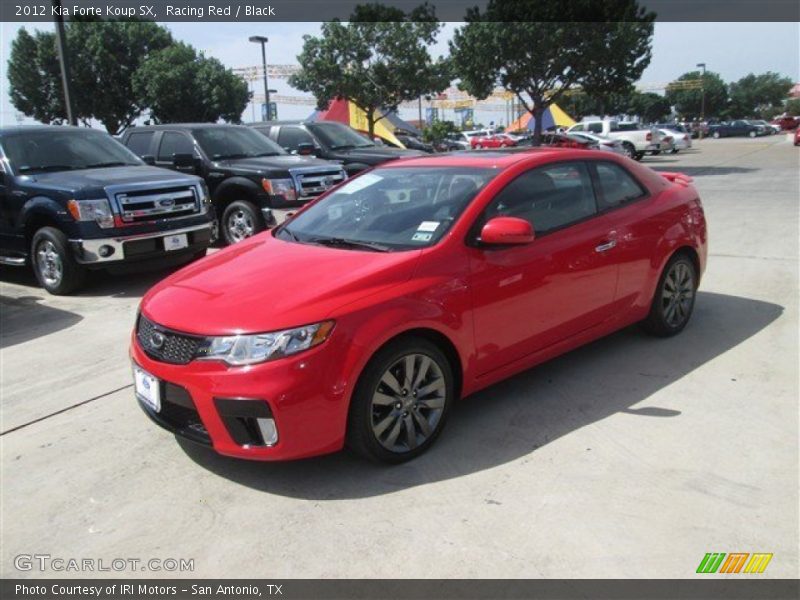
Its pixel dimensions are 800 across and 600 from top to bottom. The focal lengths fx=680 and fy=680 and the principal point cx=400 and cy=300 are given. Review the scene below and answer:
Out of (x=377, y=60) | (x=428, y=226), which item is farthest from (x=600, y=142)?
(x=428, y=226)

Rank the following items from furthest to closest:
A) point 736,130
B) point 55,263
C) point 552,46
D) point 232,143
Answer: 1. point 736,130
2. point 552,46
3. point 232,143
4. point 55,263

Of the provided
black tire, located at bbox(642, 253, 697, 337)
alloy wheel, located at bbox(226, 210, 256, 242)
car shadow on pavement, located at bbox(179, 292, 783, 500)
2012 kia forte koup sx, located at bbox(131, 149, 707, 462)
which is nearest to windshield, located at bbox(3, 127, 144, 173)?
alloy wheel, located at bbox(226, 210, 256, 242)

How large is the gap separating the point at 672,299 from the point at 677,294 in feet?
0.22

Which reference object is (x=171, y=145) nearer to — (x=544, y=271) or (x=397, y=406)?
(x=544, y=271)

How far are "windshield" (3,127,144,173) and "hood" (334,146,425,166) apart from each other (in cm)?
409

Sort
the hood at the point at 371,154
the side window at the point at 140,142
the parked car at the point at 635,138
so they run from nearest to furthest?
the side window at the point at 140,142, the hood at the point at 371,154, the parked car at the point at 635,138

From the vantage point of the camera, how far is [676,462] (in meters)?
3.43

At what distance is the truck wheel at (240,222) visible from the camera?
9367 mm

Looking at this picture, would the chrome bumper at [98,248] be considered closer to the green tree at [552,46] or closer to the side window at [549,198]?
the side window at [549,198]

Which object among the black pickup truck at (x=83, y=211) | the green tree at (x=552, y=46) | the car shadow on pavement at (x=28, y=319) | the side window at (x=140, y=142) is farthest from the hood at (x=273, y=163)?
the green tree at (x=552, y=46)

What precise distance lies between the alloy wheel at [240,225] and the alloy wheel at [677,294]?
5946mm

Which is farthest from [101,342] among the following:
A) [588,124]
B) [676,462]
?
[588,124]

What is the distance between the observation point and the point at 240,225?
9.59 metres

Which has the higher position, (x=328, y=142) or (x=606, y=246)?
(x=328, y=142)
